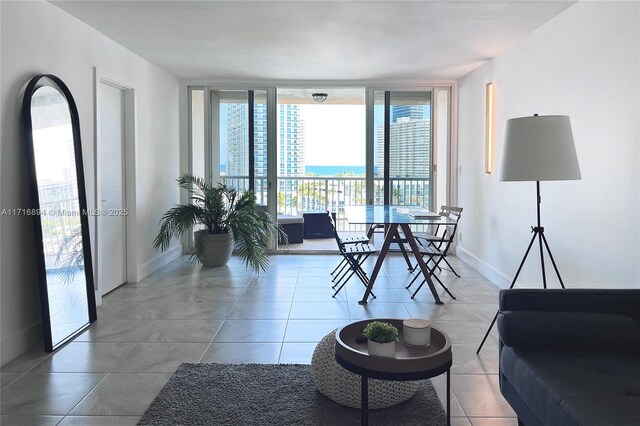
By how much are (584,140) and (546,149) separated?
2.63ft

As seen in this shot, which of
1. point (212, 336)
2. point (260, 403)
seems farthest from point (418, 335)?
point (212, 336)

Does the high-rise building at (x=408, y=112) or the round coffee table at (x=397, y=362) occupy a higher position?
the high-rise building at (x=408, y=112)

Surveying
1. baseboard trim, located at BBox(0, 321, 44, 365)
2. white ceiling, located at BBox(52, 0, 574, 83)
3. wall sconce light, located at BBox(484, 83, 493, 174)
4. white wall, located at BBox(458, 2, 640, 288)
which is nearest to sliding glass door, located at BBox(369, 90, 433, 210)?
white ceiling, located at BBox(52, 0, 574, 83)

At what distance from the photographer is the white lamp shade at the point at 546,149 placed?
2615 mm

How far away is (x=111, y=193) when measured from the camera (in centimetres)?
453

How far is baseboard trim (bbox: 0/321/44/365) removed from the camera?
2.85 metres

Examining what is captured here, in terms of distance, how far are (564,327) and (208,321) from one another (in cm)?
258

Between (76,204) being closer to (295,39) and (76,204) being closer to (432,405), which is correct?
(295,39)

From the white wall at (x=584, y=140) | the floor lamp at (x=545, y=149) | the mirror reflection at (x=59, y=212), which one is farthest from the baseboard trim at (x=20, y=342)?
the white wall at (x=584, y=140)

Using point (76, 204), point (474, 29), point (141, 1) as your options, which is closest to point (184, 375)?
point (76, 204)

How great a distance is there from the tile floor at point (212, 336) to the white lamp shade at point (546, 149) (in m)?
1.20

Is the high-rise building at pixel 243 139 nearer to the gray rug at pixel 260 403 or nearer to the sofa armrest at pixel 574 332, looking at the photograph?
the gray rug at pixel 260 403

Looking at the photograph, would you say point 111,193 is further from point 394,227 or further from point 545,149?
point 545,149

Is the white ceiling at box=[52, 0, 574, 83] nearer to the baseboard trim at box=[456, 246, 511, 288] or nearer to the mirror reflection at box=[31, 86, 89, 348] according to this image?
the mirror reflection at box=[31, 86, 89, 348]
